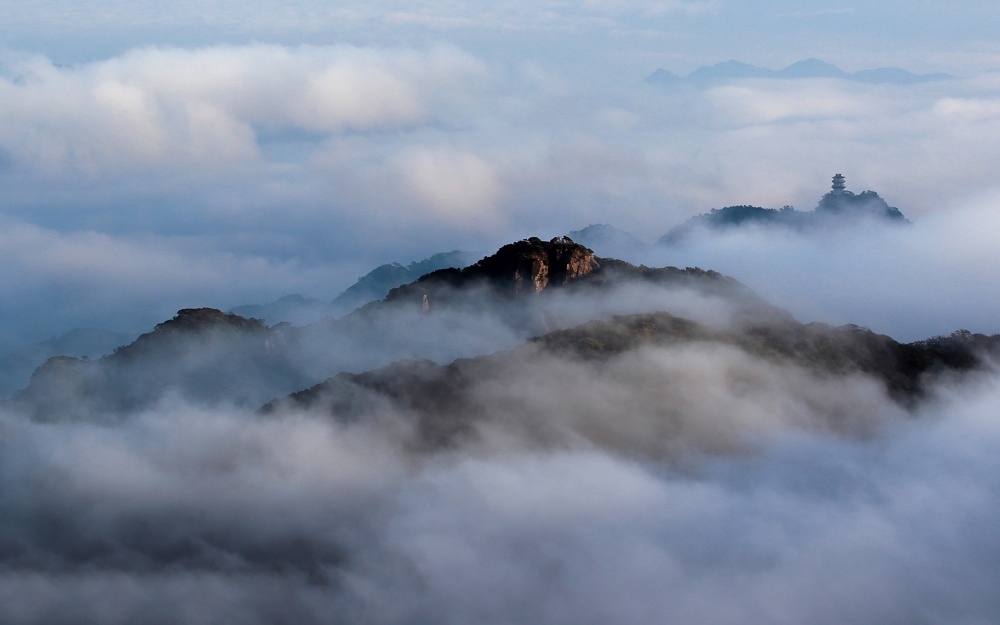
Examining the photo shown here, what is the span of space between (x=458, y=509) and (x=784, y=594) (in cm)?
4895

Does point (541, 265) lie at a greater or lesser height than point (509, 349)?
greater

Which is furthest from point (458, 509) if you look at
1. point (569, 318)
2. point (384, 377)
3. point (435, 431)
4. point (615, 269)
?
point (615, 269)

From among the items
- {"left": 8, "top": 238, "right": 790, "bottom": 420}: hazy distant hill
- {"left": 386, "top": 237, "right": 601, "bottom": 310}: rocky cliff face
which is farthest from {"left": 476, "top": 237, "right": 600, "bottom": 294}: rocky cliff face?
{"left": 8, "top": 238, "right": 790, "bottom": 420}: hazy distant hill

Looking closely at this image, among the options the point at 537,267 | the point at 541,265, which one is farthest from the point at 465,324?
the point at 541,265

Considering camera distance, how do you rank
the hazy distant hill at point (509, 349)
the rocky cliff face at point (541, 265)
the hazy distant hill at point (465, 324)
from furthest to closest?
the rocky cliff face at point (541, 265) < the hazy distant hill at point (465, 324) < the hazy distant hill at point (509, 349)

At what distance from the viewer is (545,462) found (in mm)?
156875

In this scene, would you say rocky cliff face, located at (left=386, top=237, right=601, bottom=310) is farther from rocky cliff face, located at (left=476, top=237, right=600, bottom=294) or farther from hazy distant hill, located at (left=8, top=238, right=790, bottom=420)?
Result: hazy distant hill, located at (left=8, top=238, right=790, bottom=420)

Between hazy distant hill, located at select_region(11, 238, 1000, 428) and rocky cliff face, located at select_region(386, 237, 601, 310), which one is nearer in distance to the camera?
hazy distant hill, located at select_region(11, 238, 1000, 428)

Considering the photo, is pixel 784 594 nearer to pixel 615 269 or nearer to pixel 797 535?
pixel 797 535

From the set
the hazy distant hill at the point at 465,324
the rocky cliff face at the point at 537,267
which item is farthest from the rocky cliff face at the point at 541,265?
the hazy distant hill at the point at 465,324

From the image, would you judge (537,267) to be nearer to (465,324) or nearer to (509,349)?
(465,324)

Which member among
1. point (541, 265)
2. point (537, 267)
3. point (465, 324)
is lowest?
point (465, 324)

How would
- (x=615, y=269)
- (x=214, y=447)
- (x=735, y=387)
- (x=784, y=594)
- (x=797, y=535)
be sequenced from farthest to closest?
(x=615, y=269) → (x=214, y=447) → (x=735, y=387) → (x=797, y=535) → (x=784, y=594)

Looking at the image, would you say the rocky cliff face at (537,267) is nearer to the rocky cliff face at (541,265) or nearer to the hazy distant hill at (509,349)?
the rocky cliff face at (541,265)
